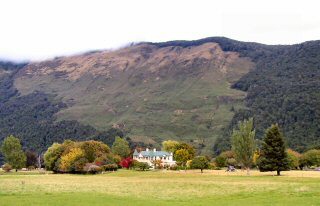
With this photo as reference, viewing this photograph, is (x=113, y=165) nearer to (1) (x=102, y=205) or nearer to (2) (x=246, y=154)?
(2) (x=246, y=154)

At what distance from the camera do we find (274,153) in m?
104

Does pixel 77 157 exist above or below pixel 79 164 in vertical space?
above

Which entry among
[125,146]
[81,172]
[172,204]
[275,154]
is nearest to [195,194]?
[172,204]

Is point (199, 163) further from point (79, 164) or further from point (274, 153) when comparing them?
point (274, 153)

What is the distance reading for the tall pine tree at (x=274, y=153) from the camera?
342 feet

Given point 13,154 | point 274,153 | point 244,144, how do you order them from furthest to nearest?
point 13,154, point 244,144, point 274,153

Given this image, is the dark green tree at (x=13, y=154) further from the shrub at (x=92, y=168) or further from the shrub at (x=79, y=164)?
the shrub at (x=92, y=168)

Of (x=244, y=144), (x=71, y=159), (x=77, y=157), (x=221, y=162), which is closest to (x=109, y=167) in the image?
(x=77, y=157)

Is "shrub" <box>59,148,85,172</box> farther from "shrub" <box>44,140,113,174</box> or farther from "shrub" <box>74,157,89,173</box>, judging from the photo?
"shrub" <box>74,157,89,173</box>

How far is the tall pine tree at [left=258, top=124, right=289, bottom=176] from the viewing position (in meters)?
104

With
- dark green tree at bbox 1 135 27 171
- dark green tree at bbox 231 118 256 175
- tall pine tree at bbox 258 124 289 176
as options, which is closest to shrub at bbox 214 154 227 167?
dark green tree at bbox 231 118 256 175

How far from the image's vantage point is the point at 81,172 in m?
139

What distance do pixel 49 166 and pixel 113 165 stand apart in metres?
20.5

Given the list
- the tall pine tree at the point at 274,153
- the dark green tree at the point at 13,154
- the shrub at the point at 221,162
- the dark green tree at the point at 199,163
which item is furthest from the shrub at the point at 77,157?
the tall pine tree at the point at 274,153
